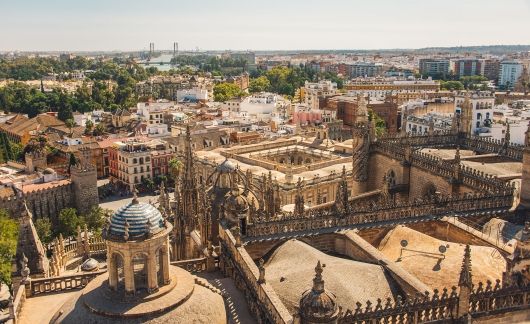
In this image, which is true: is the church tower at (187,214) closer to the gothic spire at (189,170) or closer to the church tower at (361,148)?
the gothic spire at (189,170)

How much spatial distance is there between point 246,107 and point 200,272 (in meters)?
121

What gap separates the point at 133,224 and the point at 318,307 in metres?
5.27

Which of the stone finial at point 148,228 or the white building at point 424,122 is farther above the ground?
the stone finial at point 148,228

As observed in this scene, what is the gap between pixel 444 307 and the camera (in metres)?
14.6

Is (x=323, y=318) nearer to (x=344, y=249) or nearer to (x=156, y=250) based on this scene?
(x=156, y=250)

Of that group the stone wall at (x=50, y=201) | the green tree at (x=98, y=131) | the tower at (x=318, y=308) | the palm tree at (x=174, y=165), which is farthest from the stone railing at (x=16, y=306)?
the green tree at (x=98, y=131)

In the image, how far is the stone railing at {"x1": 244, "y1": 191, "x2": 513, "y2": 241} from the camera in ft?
70.0

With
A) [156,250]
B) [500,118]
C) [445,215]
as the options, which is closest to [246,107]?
[500,118]

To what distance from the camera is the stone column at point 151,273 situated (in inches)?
567

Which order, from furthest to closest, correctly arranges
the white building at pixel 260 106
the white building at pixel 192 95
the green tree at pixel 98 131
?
the white building at pixel 192 95 → the white building at pixel 260 106 → the green tree at pixel 98 131

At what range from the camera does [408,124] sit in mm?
102562

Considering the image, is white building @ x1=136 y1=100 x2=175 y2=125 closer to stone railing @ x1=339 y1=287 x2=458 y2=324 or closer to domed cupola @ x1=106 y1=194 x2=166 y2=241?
domed cupola @ x1=106 y1=194 x2=166 y2=241

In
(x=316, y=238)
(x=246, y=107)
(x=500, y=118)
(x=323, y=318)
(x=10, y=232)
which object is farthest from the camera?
(x=246, y=107)

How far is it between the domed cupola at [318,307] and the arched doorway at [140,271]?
4.60 m
